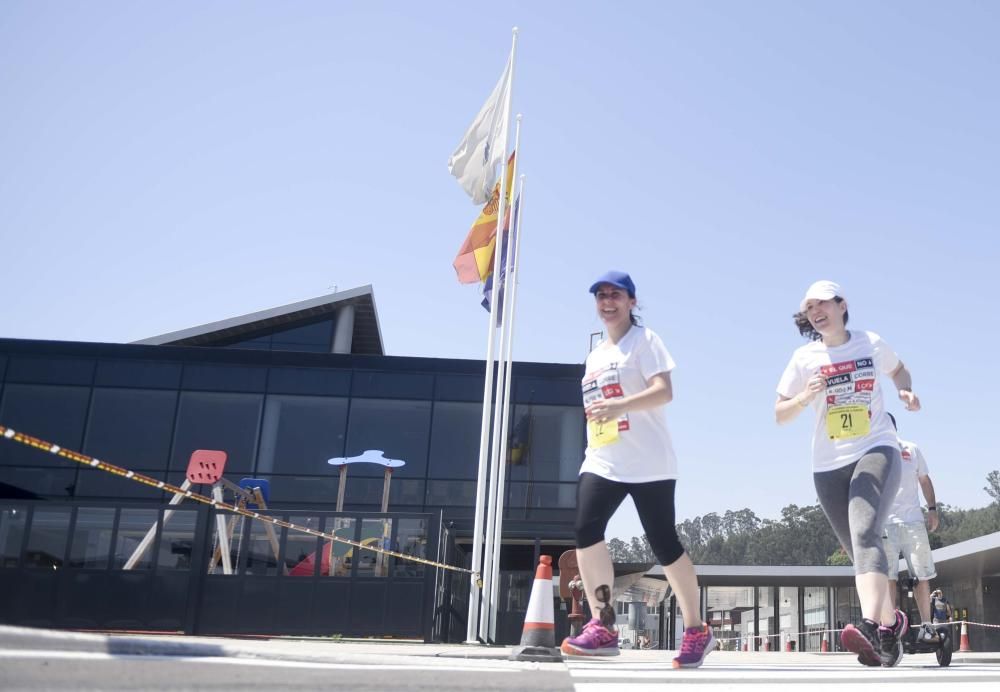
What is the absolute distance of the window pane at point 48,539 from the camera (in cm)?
1250

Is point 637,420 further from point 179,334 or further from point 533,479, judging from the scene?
point 179,334

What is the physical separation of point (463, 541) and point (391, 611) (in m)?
9.01

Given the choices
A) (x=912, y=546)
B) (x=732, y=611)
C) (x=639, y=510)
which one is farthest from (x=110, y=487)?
(x=732, y=611)

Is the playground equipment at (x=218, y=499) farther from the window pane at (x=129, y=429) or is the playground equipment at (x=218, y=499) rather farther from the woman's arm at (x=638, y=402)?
the woman's arm at (x=638, y=402)

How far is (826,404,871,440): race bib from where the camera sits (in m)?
5.07

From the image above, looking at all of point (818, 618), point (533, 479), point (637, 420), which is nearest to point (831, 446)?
point (637, 420)

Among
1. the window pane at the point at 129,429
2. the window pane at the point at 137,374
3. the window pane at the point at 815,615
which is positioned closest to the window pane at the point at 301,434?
the window pane at the point at 129,429

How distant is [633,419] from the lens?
15.5ft

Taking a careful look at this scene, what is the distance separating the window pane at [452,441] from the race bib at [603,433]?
629 inches

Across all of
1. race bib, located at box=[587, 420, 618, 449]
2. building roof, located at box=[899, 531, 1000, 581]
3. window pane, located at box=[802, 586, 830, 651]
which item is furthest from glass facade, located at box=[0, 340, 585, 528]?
window pane, located at box=[802, 586, 830, 651]

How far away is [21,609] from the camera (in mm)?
12430

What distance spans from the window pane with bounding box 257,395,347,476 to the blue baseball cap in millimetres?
16552

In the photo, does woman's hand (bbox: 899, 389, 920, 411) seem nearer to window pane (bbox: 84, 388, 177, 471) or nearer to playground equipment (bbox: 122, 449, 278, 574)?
playground equipment (bbox: 122, 449, 278, 574)

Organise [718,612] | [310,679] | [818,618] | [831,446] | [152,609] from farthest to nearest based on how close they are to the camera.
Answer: [718,612]
[818,618]
[152,609]
[831,446]
[310,679]
